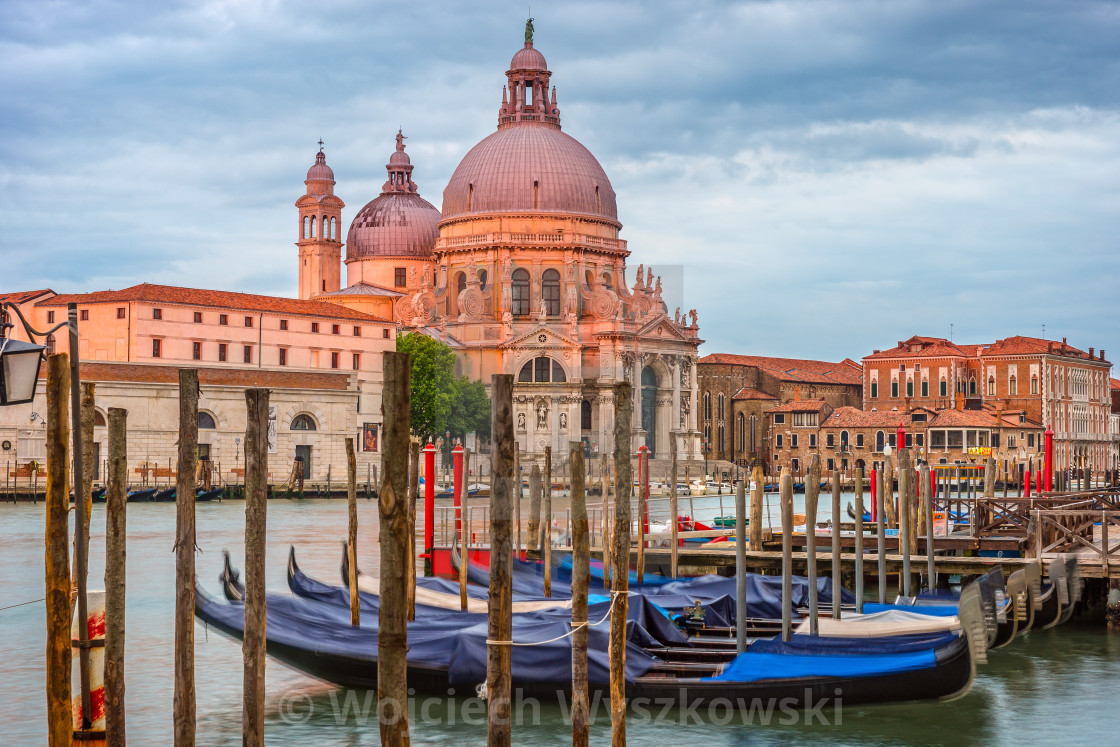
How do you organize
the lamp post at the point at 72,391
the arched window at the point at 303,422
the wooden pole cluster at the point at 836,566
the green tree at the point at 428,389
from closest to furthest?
the lamp post at the point at 72,391
the wooden pole cluster at the point at 836,566
the arched window at the point at 303,422
the green tree at the point at 428,389

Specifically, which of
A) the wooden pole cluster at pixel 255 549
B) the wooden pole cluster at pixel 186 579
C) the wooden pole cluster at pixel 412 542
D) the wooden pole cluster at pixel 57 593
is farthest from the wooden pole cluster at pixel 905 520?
the wooden pole cluster at pixel 57 593

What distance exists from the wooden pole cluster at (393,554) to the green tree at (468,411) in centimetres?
3614

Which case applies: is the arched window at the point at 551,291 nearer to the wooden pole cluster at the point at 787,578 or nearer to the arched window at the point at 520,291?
the arched window at the point at 520,291

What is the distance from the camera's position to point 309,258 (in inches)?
2279

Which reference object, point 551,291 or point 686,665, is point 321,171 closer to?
point 551,291

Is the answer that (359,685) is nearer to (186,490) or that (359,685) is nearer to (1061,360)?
(186,490)

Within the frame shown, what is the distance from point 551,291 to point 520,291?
1170 millimetres

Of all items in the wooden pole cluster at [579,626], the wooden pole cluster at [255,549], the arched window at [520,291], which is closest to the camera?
the wooden pole cluster at [255,549]

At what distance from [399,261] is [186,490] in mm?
50349

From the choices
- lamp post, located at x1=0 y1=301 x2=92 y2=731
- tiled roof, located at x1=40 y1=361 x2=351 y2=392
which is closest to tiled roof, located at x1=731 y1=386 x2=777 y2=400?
tiled roof, located at x1=40 y1=361 x2=351 y2=392

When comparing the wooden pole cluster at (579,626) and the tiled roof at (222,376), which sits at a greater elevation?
the tiled roof at (222,376)

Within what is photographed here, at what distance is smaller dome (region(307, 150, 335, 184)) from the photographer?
189 feet

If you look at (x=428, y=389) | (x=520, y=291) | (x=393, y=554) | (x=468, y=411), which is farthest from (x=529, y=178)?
(x=393, y=554)

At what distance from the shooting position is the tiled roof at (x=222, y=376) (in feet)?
113
